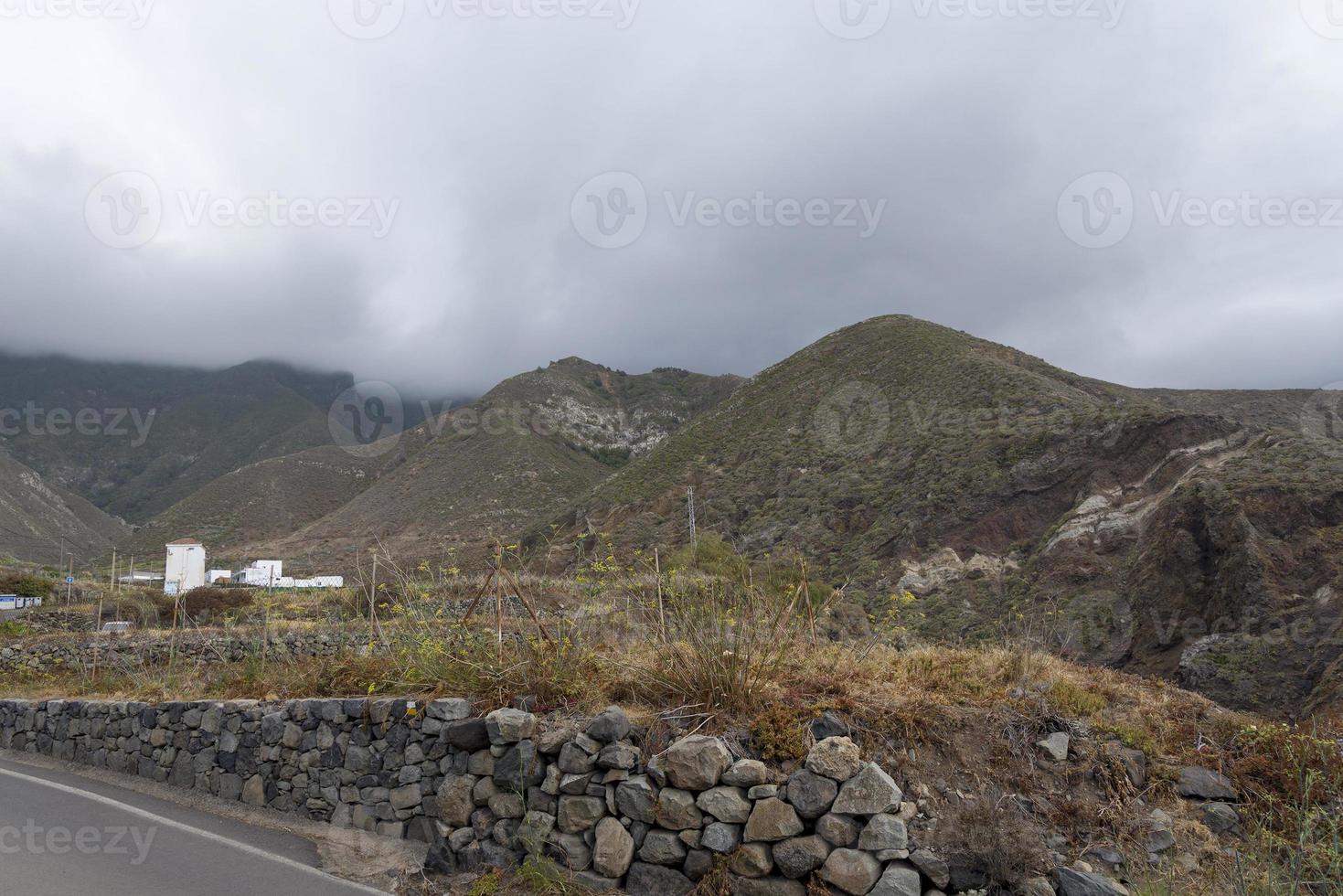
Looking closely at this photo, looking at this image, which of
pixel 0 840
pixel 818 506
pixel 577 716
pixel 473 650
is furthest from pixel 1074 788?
pixel 818 506

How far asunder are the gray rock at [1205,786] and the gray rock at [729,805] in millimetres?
2804

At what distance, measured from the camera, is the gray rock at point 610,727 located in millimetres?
5676

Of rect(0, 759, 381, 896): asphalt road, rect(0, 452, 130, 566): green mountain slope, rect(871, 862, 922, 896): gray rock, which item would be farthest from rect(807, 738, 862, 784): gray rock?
rect(0, 452, 130, 566): green mountain slope

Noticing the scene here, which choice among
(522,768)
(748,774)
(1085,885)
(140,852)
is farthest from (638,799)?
(140,852)

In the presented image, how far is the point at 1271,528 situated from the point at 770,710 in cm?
1707

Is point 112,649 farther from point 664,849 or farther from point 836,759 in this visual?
point 836,759

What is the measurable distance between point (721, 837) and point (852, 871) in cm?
83

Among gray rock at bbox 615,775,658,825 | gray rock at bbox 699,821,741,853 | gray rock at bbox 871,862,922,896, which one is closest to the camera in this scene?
gray rock at bbox 871,862,922,896

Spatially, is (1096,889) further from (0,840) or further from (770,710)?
(0,840)

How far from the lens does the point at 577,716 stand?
6.13 meters

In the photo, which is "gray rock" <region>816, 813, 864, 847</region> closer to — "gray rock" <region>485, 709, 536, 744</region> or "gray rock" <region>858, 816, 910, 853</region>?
"gray rock" <region>858, 816, 910, 853</region>

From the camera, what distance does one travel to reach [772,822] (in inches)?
198

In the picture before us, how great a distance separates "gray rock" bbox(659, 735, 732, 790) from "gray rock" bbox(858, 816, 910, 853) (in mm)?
955

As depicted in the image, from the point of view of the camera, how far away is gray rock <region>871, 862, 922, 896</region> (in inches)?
181
